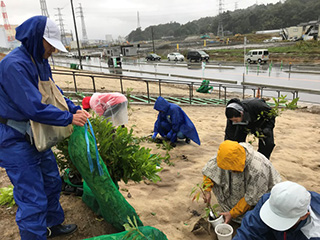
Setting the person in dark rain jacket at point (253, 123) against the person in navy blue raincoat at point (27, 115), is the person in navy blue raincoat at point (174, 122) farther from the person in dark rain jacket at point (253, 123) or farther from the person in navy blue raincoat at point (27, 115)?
the person in navy blue raincoat at point (27, 115)

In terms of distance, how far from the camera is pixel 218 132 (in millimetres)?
6539

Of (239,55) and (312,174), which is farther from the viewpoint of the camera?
(239,55)

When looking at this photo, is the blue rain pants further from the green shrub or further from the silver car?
the silver car

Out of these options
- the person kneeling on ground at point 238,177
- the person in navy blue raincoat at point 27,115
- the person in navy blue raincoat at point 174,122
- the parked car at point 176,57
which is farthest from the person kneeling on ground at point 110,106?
the parked car at point 176,57

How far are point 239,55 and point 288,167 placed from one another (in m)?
31.5

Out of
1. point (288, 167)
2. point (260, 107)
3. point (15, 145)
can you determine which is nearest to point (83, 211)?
point (15, 145)

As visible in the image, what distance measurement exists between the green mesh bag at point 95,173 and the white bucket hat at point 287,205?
3.70 feet

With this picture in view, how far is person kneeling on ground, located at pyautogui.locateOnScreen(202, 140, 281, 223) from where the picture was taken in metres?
2.33

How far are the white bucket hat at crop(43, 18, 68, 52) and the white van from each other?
2802 cm

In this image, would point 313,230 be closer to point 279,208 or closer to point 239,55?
point 279,208

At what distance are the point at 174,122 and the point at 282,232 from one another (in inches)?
138

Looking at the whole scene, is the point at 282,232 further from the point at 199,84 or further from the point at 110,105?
the point at 199,84

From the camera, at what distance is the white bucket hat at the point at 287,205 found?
156 cm

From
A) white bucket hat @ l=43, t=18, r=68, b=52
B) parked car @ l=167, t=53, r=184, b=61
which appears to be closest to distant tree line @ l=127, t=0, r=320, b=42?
parked car @ l=167, t=53, r=184, b=61
